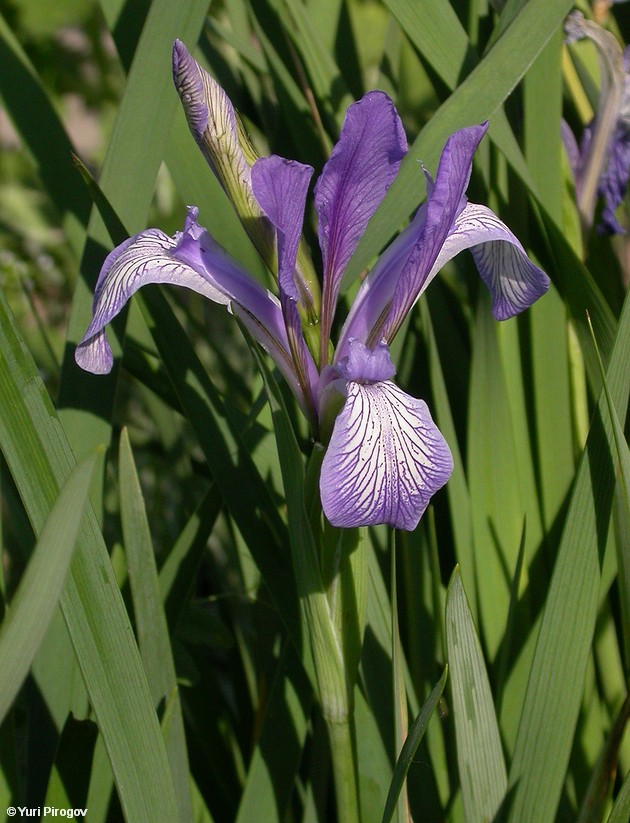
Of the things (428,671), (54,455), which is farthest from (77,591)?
(428,671)

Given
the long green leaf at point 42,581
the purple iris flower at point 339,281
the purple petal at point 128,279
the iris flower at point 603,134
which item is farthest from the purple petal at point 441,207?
the iris flower at point 603,134

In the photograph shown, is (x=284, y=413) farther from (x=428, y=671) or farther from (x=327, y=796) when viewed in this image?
(x=327, y=796)

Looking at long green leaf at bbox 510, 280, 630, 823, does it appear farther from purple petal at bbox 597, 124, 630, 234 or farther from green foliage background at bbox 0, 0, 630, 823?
purple petal at bbox 597, 124, 630, 234

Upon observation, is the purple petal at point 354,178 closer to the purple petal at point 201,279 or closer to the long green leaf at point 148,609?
the purple petal at point 201,279

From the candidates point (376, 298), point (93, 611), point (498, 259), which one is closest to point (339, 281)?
point (376, 298)

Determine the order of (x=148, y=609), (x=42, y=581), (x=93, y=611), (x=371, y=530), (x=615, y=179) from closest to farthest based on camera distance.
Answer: (x=42, y=581)
(x=93, y=611)
(x=148, y=609)
(x=371, y=530)
(x=615, y=179)

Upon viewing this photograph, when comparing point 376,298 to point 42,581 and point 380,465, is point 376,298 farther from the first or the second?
point 42,581

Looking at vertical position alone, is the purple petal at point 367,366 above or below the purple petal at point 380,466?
above
